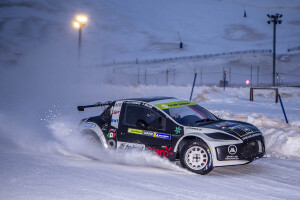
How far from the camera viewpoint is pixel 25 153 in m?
8.14

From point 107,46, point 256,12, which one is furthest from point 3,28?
point 256,12

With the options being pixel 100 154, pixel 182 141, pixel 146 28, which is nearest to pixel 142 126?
pixel 182 141

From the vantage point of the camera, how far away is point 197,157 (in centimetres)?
684

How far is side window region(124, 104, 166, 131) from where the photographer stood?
7.38 metres

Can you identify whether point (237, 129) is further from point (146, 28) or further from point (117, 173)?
point (146, 28)

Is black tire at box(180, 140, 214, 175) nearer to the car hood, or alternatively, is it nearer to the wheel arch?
the wheel arch

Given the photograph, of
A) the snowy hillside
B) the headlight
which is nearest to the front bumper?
the headlight

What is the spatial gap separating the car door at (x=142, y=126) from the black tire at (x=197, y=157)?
456 millimetres

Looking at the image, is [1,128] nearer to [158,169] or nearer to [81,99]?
[158,169]

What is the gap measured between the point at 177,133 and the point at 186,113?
841mm

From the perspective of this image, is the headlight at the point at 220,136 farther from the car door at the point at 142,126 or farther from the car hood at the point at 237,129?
the car door at the point at 142,126

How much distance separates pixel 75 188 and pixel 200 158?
260cm

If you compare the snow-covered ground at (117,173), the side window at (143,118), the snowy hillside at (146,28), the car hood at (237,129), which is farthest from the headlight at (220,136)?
the snowy hillside at (146,28)

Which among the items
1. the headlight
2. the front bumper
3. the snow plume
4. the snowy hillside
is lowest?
the snow plume
